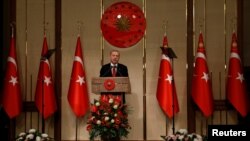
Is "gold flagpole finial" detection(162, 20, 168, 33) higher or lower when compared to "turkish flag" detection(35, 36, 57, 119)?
higher

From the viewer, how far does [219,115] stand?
7.58 metres

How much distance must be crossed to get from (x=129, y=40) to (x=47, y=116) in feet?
6.74

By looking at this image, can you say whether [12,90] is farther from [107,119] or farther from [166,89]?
[166,89]

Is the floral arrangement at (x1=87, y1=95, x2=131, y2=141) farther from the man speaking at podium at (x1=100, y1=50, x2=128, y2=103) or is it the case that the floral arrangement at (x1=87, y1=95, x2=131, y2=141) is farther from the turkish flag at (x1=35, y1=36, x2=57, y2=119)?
the turkish flag at (x1=35, y1=36, x2=57, y2=119)

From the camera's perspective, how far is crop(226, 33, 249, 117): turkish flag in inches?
282

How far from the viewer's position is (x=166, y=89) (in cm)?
729

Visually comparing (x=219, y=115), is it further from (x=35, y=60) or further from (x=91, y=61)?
(x=35, y=60)

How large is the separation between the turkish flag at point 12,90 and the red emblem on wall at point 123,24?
1.73 metres

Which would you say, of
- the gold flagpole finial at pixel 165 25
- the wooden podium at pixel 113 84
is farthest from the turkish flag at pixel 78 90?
the gold flagpole finial at pixel 165 25

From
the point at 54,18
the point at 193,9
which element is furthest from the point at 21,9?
the point at 193,9

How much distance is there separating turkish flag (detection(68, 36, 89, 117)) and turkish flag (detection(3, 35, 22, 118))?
927mm

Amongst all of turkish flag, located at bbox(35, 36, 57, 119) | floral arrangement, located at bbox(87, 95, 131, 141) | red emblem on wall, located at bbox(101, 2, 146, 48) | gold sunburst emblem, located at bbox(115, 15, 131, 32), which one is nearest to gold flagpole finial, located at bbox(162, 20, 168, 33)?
red emblem on wall, located at bbox(101, 2, 146, 48)

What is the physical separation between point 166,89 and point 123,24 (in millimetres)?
1483

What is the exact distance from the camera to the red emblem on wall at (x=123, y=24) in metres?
7.68
